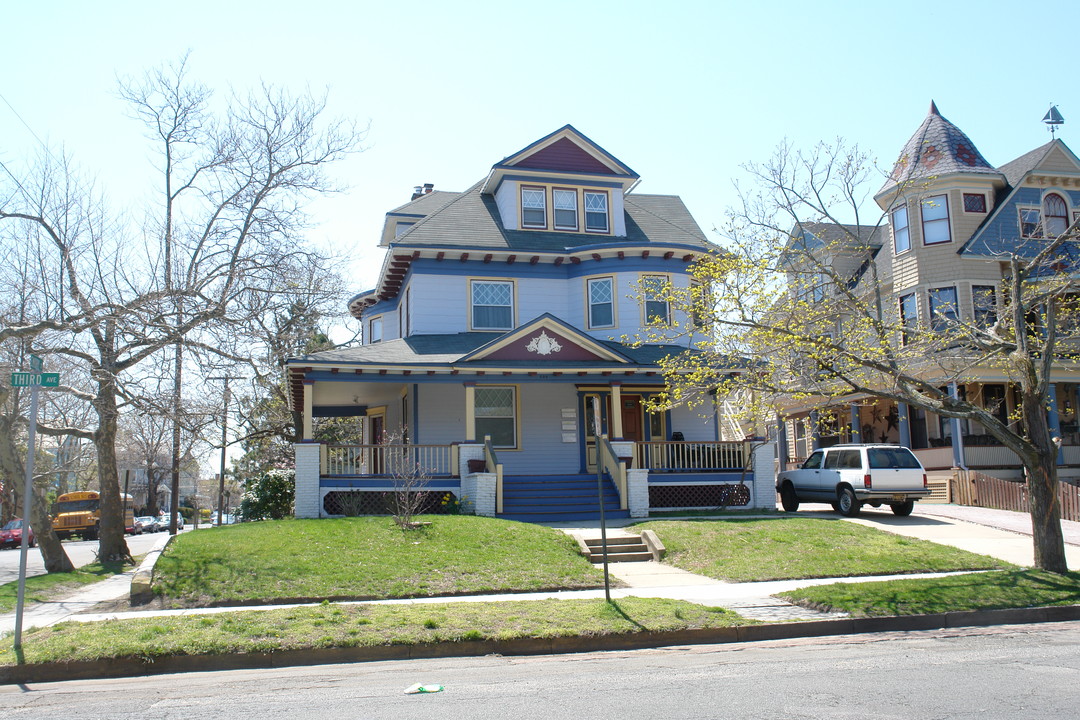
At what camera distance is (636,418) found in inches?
945

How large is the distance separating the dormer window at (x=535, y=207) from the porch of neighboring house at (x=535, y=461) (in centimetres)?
500

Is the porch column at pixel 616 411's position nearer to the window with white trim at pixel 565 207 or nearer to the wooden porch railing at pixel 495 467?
the wooden porch railing at pixel 495 467

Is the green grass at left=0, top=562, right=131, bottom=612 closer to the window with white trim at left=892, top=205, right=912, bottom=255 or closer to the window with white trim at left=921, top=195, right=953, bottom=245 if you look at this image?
the window with white trim at left=892, top=205, right=912, bottom=255

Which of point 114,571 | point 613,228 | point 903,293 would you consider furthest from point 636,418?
point 114,571

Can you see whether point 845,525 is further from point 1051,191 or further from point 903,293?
point 1051,191

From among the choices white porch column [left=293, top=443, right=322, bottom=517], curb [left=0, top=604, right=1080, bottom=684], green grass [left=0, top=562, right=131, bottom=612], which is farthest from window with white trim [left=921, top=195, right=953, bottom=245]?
green grass [left=0, top=562, right=131, bottom=612]

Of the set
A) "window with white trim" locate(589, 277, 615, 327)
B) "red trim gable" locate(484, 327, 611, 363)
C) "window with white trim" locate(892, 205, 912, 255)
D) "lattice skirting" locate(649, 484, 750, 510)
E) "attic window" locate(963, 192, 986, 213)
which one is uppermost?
"attic window" locate(963, 192, 986, 213)

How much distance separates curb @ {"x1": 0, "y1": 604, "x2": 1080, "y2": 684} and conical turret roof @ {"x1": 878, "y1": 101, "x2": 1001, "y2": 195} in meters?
19.5

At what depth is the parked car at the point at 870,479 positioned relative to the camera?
19.8 metres

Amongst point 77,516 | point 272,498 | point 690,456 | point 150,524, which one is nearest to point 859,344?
point 690,456

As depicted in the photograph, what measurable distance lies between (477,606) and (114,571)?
1154 cm

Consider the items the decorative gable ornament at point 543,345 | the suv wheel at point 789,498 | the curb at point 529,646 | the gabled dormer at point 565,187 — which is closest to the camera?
the curb at point 529,646

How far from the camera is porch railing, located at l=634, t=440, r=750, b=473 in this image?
2178cm

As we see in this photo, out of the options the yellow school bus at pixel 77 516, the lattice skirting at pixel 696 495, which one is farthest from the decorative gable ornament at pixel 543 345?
the yellow school bus at pixel 77 516
